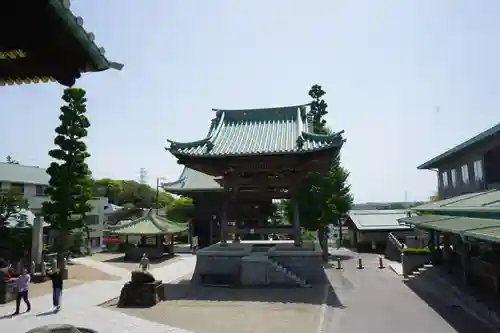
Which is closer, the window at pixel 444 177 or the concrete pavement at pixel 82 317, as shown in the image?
the concrete pavement at pixel 82 317

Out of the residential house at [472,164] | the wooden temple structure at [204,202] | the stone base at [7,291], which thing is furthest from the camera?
the wooden temple structure at [204,202]

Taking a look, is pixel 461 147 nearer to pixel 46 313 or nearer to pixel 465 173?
pixel 465 173

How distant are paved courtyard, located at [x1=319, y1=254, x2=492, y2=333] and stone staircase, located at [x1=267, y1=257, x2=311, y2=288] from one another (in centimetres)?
154

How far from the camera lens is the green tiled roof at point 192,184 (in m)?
36.9

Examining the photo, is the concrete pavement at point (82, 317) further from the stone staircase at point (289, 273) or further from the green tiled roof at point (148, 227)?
the green tiled roof at point (148, 227)

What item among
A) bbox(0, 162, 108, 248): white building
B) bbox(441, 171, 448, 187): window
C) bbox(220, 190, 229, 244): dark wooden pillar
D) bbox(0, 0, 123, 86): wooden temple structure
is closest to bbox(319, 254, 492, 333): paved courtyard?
bbox(220, 190, 229, 244): dark wooden pillar

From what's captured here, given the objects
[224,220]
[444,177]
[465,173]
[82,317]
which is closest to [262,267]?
[224,220]

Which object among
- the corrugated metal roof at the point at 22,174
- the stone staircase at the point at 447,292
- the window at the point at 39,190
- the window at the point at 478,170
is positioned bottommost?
the stone staircase at the point at 447,292

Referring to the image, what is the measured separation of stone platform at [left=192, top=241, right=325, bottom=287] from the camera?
61.7ft

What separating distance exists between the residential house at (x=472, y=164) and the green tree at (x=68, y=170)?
2443 centimetres

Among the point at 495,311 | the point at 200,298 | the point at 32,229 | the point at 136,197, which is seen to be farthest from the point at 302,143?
the point at 136,197

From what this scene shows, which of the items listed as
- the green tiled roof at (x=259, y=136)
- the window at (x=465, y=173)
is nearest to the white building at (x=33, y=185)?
the green tiled roof at (x=259, y=136)

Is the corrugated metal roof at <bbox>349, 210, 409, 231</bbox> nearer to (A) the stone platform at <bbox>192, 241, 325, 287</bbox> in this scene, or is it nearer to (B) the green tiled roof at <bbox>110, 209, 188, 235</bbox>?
(B) the green tiled roof at <bbox>110, 209, 188, 235</bbox>

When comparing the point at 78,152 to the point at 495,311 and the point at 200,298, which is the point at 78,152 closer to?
the point at 200,298
